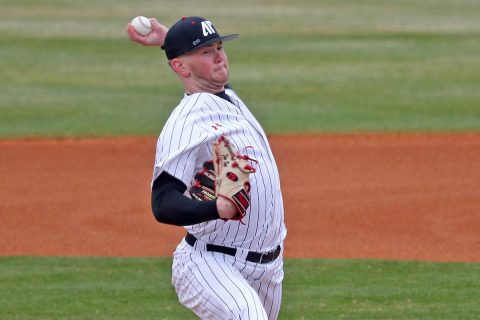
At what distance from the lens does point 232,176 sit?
421cm

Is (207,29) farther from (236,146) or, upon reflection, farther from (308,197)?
(308,197)

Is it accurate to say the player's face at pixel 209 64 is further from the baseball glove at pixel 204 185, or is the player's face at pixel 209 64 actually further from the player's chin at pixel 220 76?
the baseball glove at pixel 204 185

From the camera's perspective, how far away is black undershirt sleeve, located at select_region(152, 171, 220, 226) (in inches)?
169

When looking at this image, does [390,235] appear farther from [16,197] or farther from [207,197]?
[207,197]

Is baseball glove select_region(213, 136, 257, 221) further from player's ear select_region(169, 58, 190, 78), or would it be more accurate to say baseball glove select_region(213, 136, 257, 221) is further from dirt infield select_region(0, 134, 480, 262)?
dirt infield select_region(0, 134, 480, 262)

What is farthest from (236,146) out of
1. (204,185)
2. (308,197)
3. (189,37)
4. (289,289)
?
(308,197)

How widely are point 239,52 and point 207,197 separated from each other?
16.3 m

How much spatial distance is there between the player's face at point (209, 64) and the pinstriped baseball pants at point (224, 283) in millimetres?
729

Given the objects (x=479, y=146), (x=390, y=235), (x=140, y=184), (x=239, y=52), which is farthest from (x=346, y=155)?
(x=239, y=52)

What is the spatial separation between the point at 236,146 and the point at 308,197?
6395 mm

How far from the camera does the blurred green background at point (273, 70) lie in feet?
50.5

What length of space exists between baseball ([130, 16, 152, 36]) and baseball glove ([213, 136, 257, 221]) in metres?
1.30

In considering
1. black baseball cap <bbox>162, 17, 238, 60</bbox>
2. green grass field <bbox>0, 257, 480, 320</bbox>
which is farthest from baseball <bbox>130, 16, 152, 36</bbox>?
green grass field <bbox>0, 257, 480, 320</bbox>

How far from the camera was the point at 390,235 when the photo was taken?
9.52m
